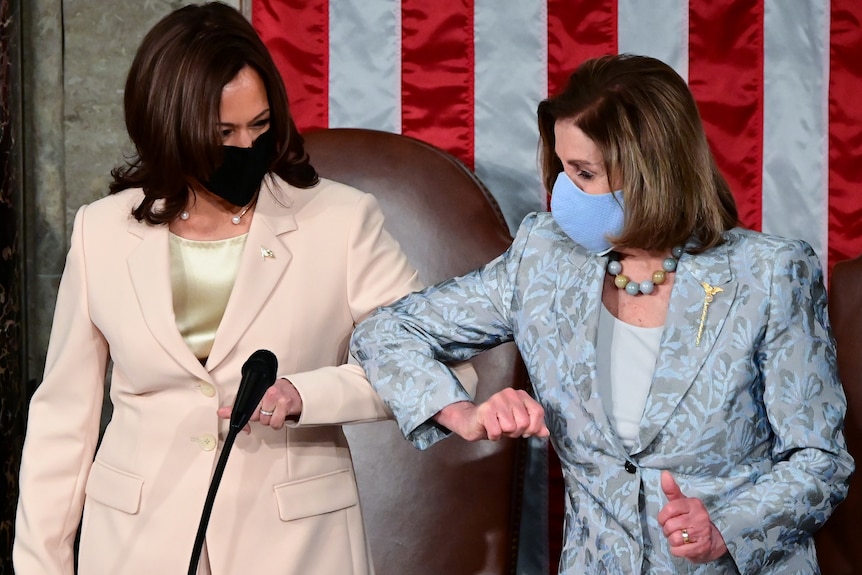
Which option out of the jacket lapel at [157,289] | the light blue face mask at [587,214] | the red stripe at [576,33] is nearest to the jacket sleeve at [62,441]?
the jacket lapel at [157,289]

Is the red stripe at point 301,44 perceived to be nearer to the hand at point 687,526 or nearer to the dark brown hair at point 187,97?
the dark brown hair at point 187,97

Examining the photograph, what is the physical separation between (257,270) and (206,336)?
5.1 inches

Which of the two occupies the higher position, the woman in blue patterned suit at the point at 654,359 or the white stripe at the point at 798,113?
the white stripe at the point at 798,113

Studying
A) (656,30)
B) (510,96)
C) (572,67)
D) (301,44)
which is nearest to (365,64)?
(301,44)

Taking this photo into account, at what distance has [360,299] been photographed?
184 centimetres

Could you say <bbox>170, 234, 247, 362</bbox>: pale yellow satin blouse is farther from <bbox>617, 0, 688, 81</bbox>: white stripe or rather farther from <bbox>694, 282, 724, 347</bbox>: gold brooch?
<bbox>617, 0, 688, 81</bbox>: white stripe

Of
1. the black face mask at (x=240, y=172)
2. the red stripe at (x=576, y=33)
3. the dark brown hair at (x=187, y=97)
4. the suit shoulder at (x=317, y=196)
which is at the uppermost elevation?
the red stripe at (x=576, y=33)

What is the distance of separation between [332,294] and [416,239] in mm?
826

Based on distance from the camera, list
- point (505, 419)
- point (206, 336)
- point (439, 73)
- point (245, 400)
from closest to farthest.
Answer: point (245, 400), point (505, 419), point (206, 336), point (439, 73)

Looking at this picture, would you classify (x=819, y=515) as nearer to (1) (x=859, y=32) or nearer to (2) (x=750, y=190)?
(2) (x=750, y=190)

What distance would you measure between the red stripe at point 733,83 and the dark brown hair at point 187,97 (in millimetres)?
1259

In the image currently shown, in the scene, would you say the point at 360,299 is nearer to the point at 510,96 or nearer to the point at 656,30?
the point at 510,96

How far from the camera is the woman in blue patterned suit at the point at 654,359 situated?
1620 mm

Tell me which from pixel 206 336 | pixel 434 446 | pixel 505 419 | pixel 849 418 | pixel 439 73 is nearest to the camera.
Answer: pixel 505 419
